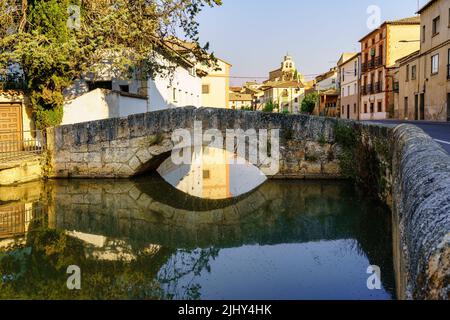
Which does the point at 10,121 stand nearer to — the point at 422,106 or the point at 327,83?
the point at 422,106

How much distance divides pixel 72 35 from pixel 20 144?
353 cm

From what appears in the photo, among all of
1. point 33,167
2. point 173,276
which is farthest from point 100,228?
point 33,167

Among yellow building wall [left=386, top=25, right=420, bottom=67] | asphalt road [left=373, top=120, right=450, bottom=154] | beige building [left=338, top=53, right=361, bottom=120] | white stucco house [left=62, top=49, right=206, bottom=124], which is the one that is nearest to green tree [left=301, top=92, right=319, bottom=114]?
beige building [left=338, top=53, right=361, bottom=120]

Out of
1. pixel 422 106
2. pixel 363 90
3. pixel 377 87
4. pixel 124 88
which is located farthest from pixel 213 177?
pixel 363 90

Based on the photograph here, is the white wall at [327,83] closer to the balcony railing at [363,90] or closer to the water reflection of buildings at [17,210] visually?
the balcony railing at [363,90]

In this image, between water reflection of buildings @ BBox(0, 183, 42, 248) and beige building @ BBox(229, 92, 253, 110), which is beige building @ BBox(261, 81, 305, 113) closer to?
beige building @ BBox(229, 92, 253, 110)

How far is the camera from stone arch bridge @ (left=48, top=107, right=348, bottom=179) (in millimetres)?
9805

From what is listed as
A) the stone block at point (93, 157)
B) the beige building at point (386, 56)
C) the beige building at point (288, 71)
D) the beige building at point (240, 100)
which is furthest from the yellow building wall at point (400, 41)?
the beige building at point (288, 71)

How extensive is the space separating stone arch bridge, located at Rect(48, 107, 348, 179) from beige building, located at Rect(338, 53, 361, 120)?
28998 mm

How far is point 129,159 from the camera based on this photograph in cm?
1053

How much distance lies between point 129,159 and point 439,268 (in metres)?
9.74

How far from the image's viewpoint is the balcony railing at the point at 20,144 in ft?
35.1

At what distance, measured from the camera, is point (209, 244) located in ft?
19.2

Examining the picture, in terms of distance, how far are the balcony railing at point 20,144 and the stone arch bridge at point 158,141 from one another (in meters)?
0.65
